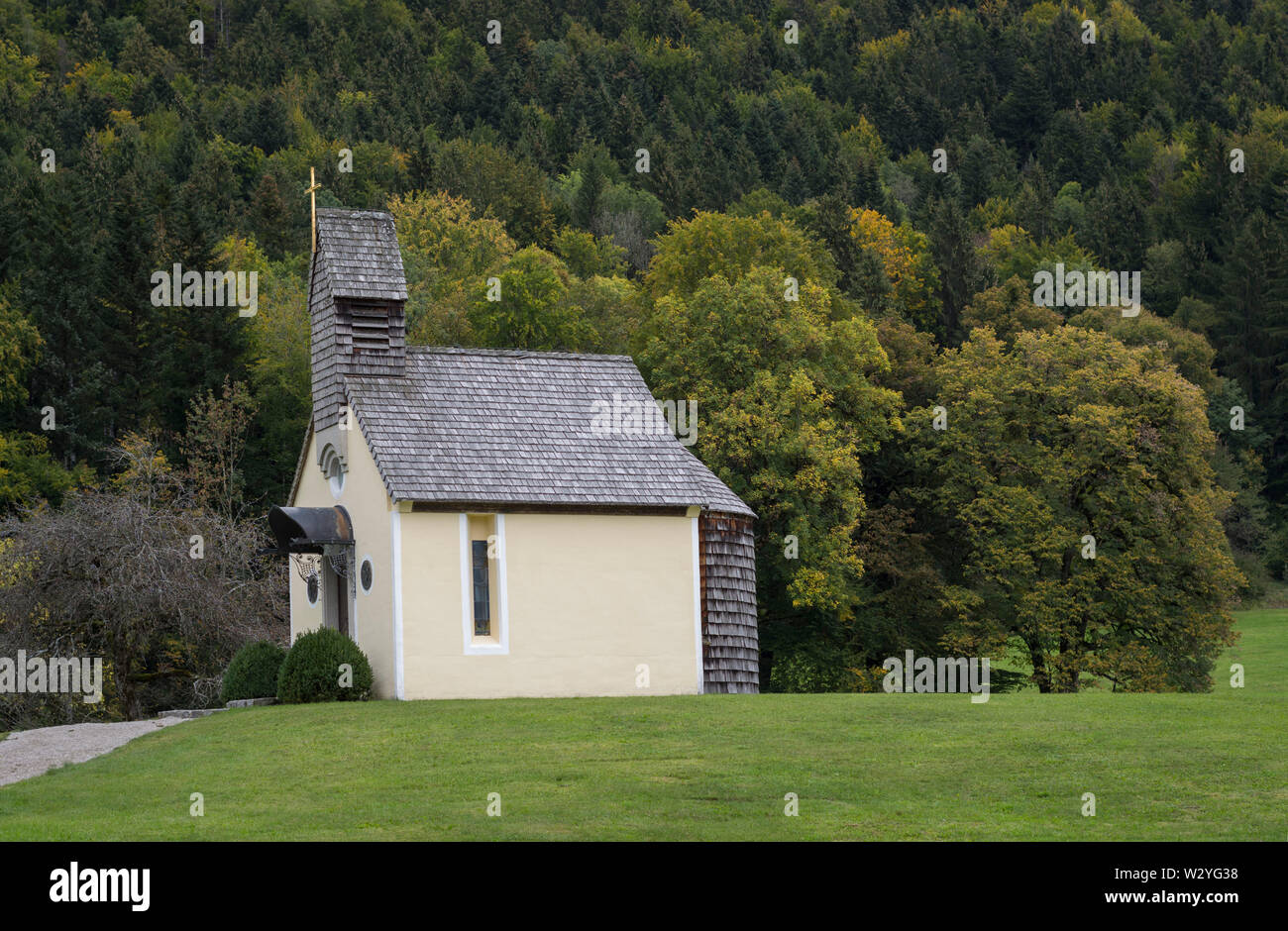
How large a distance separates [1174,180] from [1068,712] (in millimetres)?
88458

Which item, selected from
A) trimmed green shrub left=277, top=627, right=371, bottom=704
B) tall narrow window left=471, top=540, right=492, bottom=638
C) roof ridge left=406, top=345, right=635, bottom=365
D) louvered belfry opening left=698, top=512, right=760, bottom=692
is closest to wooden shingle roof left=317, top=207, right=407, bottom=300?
roof ridge left=406, top=345, right=635, bottom=365

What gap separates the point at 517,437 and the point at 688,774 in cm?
1393

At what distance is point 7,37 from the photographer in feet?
436

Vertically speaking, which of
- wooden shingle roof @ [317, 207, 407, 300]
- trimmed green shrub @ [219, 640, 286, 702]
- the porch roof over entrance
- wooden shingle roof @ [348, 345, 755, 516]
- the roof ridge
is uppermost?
wooden shingle roof @ [317, 207, 407, 300]

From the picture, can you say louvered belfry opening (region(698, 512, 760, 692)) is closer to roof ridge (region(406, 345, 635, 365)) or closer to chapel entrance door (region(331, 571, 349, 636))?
roof ridge (region(406, 345, 635, 365))

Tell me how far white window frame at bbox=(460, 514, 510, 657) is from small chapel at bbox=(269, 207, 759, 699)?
0.03 metres

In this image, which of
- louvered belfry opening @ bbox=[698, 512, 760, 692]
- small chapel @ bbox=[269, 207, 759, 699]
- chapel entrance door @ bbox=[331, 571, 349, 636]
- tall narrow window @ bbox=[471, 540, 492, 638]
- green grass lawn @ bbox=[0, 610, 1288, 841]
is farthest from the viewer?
chapel entrance door @ bbox=[331, 571, 349, 636]

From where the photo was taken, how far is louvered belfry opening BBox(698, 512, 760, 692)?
113 ft

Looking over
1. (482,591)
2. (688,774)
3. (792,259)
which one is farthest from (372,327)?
(792,259)

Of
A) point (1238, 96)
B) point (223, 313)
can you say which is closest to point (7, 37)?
point (223, 313)

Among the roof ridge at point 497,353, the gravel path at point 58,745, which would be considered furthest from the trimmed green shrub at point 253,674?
the roof ridge at point 497,353

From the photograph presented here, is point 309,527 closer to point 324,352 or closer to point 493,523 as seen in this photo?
point 493,523

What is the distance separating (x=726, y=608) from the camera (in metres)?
34.9

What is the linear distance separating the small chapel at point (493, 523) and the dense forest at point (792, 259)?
891cm
